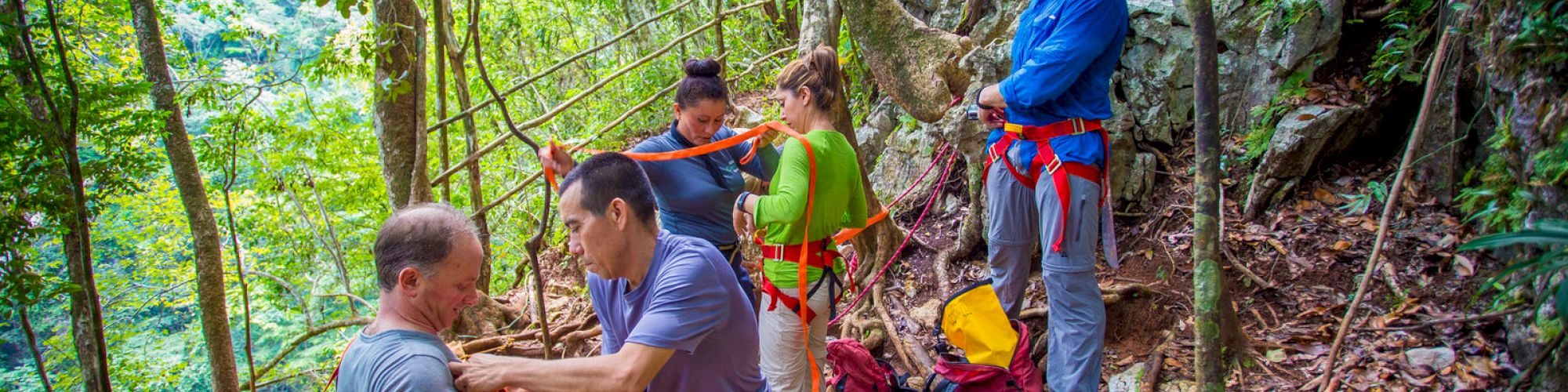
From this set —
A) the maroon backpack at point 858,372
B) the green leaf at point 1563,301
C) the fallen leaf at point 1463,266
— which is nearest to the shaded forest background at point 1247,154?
the fallen leaf at point 1463,266

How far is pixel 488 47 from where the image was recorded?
30.9 ft

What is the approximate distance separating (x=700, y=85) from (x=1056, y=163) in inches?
58.3

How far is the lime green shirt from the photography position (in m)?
2.98

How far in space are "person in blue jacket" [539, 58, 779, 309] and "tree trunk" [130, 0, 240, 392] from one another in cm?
281

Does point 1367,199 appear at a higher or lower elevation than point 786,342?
higher

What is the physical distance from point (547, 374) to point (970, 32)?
4.91 meters

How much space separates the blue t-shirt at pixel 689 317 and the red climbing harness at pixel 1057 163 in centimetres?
163

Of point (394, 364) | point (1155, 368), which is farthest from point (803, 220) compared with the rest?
point (1155, 368)

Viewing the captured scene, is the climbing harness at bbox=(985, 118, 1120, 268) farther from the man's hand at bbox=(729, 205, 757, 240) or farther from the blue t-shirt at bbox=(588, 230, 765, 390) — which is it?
the blue t-shirt at bbox=(588, 230, 765, 390)

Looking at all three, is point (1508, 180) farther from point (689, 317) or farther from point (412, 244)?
point (412, 244)

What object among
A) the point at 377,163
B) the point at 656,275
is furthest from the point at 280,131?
the point at 656,275

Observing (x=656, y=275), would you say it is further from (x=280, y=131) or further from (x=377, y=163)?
(x=377, y=163)

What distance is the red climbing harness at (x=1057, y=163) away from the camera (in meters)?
3.25

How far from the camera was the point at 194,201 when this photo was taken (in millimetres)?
4391
